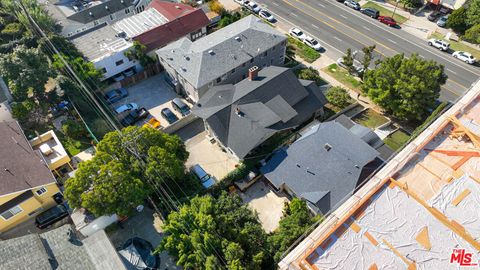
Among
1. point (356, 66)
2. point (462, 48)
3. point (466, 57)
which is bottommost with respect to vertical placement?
point (356, 66)

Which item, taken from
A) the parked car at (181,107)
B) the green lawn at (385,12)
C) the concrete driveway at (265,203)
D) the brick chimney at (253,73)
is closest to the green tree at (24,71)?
the parked car at (181,107)

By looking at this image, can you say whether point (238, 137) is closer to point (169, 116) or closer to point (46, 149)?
point (169, 116)

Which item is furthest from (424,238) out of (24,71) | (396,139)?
(24,71)

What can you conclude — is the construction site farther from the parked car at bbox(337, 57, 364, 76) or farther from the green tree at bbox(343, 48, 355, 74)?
the parked car at bbox(337, 57, 364, 76)

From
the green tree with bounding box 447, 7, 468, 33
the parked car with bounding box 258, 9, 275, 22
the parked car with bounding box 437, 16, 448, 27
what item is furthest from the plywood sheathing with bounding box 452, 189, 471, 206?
the parked car with bounding box 437, 16, 448, 27

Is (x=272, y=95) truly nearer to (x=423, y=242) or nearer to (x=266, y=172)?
(x=266, y=172)

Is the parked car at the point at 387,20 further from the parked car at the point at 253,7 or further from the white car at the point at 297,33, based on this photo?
the parked car at the point at 253,7
